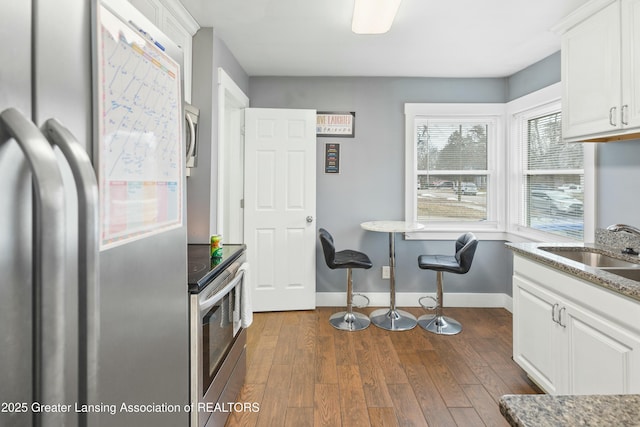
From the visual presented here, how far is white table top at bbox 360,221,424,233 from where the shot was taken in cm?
318

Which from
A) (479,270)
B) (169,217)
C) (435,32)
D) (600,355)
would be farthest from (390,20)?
(479,270)

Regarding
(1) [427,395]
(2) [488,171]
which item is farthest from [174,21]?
(2) [488,171]

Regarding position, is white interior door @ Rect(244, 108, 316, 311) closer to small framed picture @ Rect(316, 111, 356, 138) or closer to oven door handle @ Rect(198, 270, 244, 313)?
small framed picture @ Rect(316, 111, 356, 138)

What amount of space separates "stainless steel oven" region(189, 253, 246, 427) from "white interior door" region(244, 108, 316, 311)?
136 cm

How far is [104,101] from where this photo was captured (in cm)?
68

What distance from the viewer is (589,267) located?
175 cm

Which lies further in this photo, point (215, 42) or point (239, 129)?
point (239, 129)

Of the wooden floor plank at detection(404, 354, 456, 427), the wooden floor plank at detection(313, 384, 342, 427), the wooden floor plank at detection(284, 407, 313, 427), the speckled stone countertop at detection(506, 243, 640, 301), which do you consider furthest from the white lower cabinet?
the wooden floor plank at detection(284, 407, 313, 427)

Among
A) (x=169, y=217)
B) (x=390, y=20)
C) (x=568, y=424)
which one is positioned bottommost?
(x=568, y=424)

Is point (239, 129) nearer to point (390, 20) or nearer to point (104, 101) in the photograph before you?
point (390, 20)

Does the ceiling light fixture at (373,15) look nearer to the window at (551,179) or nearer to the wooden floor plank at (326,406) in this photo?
the window at (551,179)

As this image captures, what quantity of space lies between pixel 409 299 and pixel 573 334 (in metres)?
2.07

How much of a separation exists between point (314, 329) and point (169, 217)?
2508 mm

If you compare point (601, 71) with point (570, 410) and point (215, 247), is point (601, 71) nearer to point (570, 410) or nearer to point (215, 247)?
point (570, 410)
